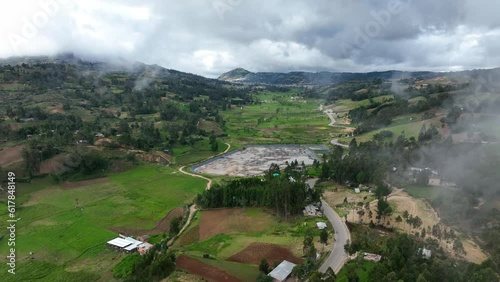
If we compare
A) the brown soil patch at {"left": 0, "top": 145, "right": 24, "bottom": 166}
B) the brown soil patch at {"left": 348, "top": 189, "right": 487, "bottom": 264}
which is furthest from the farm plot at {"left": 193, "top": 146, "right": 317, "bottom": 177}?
the brown soil patch at {"left": 0, "top": 145, "right": 24, "bottom": 166}

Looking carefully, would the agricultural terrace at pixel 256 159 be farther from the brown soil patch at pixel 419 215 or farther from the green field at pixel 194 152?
the brown soil patch at pixel 419 215

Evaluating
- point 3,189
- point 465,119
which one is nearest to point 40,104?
point 3,189

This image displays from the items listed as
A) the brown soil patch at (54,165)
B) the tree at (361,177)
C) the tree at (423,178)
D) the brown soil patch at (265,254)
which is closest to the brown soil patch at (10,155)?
the brown soil patch at (54,165)

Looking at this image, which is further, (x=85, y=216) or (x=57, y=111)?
(x=57, y=111)

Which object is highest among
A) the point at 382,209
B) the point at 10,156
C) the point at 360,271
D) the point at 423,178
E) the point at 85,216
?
the point at 10,156

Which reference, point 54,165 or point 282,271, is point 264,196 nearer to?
point 282,271

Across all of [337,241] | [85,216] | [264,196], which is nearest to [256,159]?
[264,196]

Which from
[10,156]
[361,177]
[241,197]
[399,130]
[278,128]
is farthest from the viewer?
[278,128]

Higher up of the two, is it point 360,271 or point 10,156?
point 10,156
